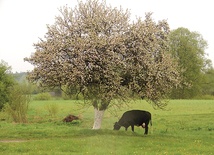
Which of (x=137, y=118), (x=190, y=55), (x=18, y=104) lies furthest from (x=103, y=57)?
(x=190, y=55)

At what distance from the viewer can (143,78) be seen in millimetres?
24844

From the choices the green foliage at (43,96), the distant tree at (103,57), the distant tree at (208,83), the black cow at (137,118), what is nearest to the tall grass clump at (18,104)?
the distant tree at (103,57)

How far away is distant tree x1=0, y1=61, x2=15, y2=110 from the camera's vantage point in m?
47.2

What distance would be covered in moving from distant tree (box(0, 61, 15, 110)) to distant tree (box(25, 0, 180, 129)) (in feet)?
75.7

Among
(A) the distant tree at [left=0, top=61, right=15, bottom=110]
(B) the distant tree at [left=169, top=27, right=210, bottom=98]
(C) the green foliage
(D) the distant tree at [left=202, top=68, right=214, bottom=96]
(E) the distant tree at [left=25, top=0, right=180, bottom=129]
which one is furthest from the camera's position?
(D) the distant tree at [left=202, top=68, right=214, bottom=96]

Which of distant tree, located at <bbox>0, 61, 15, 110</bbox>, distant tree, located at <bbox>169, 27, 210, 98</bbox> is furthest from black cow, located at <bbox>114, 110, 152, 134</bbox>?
distant tree, located at <bbox>169, 27, 210, 98</bbox>

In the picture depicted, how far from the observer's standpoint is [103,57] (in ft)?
78.8

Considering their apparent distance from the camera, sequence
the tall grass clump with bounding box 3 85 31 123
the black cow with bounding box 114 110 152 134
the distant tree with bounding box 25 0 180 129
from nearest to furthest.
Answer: the distant tree with bounding box 25 0 180 129
the black cow with bounding box 114 110 152 134
the tall grass clump with bounding box 3 85 31 123

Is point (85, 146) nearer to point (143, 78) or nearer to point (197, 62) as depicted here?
point (143, 78)

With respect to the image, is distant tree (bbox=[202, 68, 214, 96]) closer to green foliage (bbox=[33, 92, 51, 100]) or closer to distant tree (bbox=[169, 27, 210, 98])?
distant tree (bbox=[169, 27, 210, 98])

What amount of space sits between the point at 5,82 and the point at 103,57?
28883mm

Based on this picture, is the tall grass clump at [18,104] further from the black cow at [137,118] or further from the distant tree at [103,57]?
the black cow at [137,118]

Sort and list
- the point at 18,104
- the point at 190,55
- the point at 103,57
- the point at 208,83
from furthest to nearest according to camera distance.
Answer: the point at 208,83, the point at 190,55, the point at 18,104, the point at 103,57

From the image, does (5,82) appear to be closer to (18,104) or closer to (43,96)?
(18,104)
